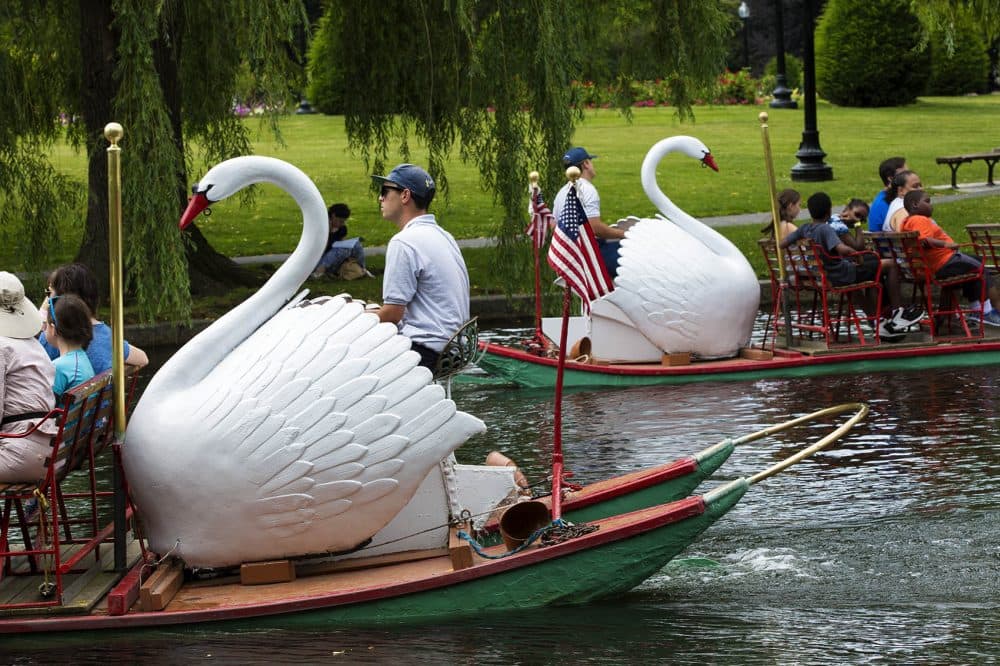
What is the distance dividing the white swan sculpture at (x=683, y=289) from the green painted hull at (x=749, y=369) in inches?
16.2

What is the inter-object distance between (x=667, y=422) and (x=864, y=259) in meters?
3.16

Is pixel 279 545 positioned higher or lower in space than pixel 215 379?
lower

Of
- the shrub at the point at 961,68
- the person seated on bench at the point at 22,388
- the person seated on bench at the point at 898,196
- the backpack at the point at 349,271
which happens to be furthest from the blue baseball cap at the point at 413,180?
the shrub at the point at 961,68

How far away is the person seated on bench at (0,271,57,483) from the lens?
738 centimetres

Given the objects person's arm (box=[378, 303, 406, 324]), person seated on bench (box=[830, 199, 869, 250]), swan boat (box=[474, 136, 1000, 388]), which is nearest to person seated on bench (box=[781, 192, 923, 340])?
person seated on bench (box=[830, 199, 869, 250])

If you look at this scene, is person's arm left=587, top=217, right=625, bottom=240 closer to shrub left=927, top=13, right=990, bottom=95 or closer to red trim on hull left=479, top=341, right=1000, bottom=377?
red trim on hull left=479, top=341, right=1000, bottom=377

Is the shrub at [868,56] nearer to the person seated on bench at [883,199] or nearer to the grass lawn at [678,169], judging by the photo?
the grass lawn at [678,169]

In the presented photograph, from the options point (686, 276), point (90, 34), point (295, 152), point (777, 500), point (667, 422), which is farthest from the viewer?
point (295, 152)

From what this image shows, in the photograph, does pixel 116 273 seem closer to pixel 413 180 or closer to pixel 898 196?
pixel 413 180

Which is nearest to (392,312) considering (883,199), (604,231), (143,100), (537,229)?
(537,229)

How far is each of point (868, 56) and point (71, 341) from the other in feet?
134

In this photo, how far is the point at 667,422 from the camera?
12.1m

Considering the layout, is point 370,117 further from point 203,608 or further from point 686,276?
point 203,608

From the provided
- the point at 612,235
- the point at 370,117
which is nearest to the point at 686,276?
the point at 612,235
